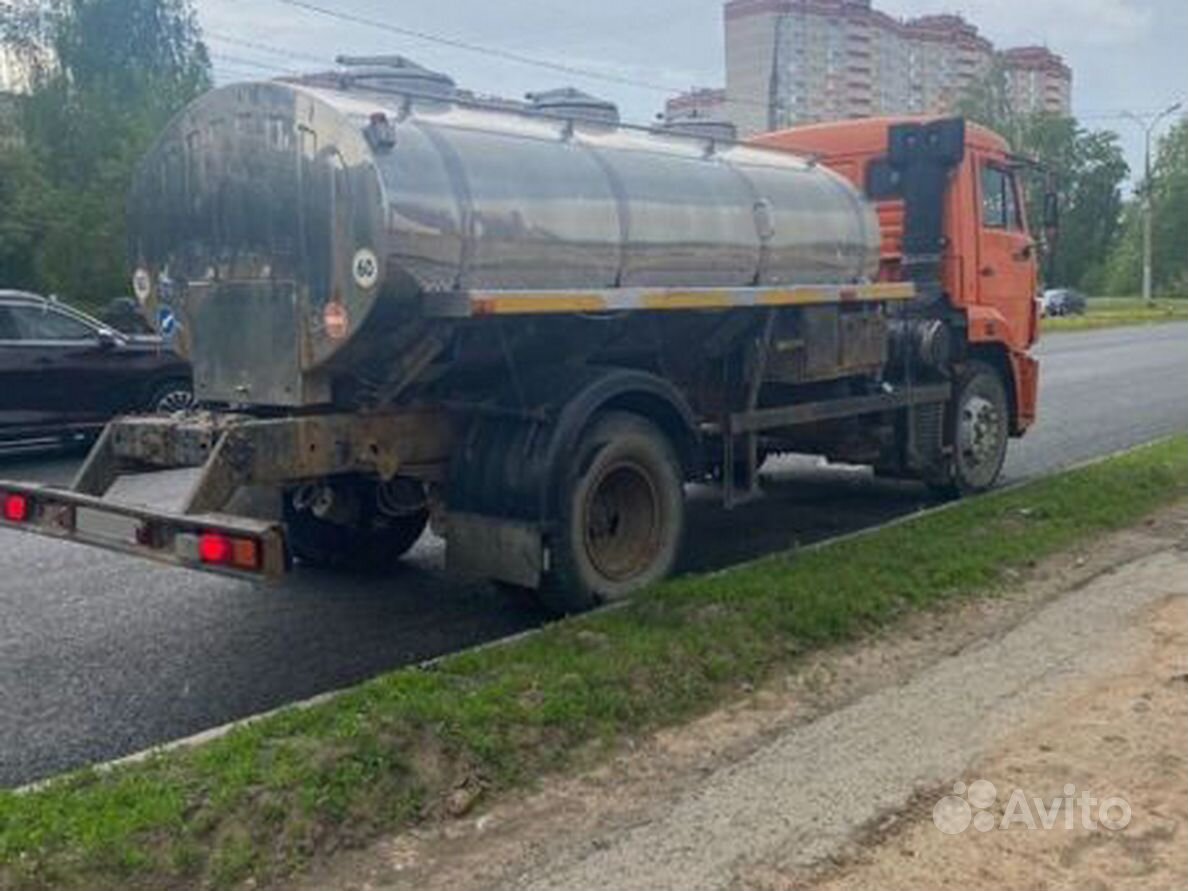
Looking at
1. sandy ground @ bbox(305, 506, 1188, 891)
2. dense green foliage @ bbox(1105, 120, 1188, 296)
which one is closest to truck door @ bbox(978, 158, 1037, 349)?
sandy ground @ bbox(305, 506, 1188, 891)

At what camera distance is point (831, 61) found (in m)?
48.5

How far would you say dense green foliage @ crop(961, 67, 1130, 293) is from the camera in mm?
81125

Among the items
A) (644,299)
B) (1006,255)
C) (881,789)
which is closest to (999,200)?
(1006,255)

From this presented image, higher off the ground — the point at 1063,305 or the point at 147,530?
the point at 1063,305

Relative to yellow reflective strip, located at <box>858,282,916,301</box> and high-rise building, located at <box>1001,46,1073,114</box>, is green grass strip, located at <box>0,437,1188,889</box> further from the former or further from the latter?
high-rise building, located at <box>1001,46,1073,114</box>

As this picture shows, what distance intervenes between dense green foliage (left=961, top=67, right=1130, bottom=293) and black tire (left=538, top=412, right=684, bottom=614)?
71974mm

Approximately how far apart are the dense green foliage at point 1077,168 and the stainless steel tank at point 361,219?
7193 centimetres

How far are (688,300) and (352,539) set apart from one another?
7.98 feet

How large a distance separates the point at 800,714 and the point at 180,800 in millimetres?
2288

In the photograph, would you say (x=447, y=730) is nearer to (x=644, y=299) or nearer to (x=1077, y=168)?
(x=644, y=299)

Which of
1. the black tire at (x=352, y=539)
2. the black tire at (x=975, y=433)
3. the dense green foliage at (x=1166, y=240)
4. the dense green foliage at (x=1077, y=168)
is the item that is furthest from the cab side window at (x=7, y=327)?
the dense green foliage at (x=1166, y=240)

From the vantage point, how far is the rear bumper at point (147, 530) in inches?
201

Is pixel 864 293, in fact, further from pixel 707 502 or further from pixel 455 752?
pixel 455 752

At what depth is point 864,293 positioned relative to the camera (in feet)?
27.9
